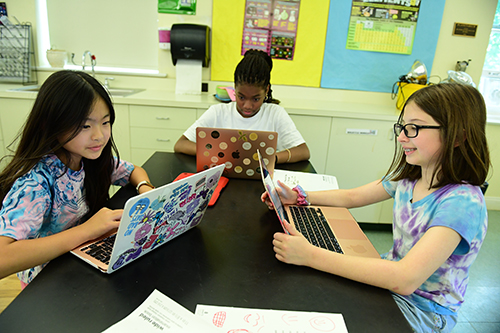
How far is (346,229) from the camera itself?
97 centimetres

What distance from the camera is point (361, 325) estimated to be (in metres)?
0.61

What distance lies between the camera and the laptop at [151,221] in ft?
2.07

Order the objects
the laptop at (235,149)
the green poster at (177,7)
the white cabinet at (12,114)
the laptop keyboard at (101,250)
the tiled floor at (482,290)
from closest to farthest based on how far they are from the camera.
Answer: the laptop keyboard at (101,250), the laptop at (235,149), the tiled floor at (482,290), the white cabinet at (12,114), the green poster at (177,7)

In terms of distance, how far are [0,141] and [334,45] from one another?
2826 mm

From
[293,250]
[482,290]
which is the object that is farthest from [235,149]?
[482,290]

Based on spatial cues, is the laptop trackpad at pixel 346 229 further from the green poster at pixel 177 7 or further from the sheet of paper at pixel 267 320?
the green poster at pixel 177 7

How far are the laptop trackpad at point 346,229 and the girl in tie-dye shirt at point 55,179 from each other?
2.04 feet

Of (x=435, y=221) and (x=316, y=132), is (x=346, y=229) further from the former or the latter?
(x=316, y=132)

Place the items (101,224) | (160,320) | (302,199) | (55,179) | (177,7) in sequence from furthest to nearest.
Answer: (177,7) → (302,199) → (55,179) → (101,224) → (160,320)

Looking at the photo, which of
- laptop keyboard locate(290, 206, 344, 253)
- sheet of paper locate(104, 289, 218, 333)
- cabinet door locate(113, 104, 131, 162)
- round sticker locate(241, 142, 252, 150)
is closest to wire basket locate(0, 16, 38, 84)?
cabinet door locate(113, 104, 131, 162)

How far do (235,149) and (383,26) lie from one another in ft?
7.26

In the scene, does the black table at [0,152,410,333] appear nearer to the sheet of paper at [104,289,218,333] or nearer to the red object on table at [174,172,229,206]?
the sheet of paper at [104,289,218,333]

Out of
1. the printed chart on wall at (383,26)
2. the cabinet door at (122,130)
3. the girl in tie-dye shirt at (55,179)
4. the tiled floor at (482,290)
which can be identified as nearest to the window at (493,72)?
the printed chart on wall at (383,26)

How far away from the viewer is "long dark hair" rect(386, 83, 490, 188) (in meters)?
0.84
